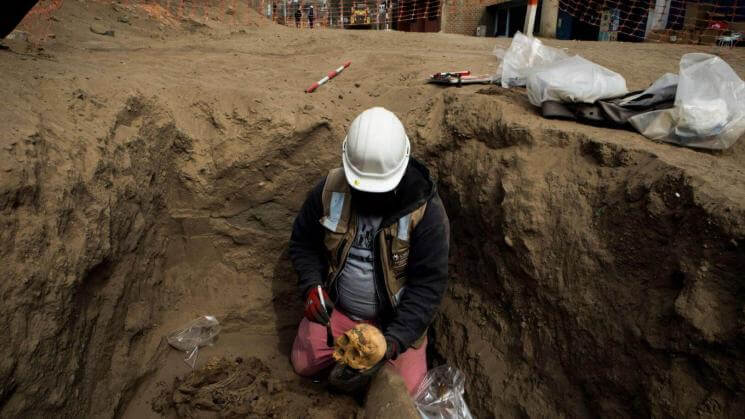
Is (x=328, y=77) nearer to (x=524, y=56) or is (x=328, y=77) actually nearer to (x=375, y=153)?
(x=524, y=56)

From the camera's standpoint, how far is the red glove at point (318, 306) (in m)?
2.43

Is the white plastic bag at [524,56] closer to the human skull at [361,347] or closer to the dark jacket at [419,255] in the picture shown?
the dark jacket at [419,255]

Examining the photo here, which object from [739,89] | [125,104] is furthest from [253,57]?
[739,89]

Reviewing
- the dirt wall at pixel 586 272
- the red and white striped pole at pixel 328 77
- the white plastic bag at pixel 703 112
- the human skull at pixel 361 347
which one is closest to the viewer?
the dirt wall at pixel 586 272

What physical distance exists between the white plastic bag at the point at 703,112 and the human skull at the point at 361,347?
1.87m

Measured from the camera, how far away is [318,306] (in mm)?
2422

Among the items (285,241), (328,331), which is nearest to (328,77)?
(285,241)

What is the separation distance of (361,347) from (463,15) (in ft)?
40.0

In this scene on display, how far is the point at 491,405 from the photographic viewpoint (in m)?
2.52

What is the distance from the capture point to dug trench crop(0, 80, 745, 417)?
181 cm

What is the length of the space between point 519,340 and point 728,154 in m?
1.48

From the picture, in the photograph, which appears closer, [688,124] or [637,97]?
[688,124]

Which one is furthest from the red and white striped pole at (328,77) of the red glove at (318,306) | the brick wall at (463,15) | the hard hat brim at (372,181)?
the brick wall at (463,15)

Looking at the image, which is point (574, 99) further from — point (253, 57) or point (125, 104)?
point (253, 57)
